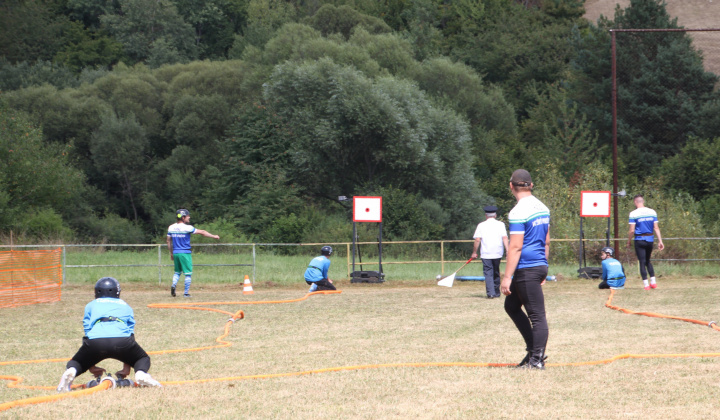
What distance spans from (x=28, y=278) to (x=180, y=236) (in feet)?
12.8

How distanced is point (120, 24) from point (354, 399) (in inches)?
2704

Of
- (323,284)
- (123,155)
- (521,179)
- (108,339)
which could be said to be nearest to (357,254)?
(323,284)

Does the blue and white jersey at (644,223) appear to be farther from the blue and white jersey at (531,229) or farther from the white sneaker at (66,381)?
the white sneaker at (66,381)

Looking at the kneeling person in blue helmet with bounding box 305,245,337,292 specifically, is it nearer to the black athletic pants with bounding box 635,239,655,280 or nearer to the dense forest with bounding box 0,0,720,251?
the black athletic pants with bounding box 635,239,655,280

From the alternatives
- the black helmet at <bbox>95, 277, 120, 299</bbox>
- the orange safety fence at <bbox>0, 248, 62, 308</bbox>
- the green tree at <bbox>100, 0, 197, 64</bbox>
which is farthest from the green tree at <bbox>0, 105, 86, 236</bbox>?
the black helmet at <bbox>95, 277, 120, 299</bbox>

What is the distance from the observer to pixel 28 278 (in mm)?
18391

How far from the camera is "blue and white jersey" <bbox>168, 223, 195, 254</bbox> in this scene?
17375 mm

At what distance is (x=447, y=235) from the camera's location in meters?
45.0

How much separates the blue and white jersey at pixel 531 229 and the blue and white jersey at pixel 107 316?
3.65 meters

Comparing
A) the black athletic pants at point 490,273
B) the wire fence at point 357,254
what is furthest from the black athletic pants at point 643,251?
the wire fence at point 357,254

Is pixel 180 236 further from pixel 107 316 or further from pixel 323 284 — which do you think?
pixel 107 316

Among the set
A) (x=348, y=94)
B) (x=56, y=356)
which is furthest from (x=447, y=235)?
(x=56, y=356)

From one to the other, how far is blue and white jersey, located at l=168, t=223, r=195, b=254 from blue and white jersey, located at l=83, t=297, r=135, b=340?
9.95m

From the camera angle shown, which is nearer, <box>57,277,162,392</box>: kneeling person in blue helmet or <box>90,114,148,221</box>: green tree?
<box>57,277,162,392</box>: kneeling person in blue helmet
